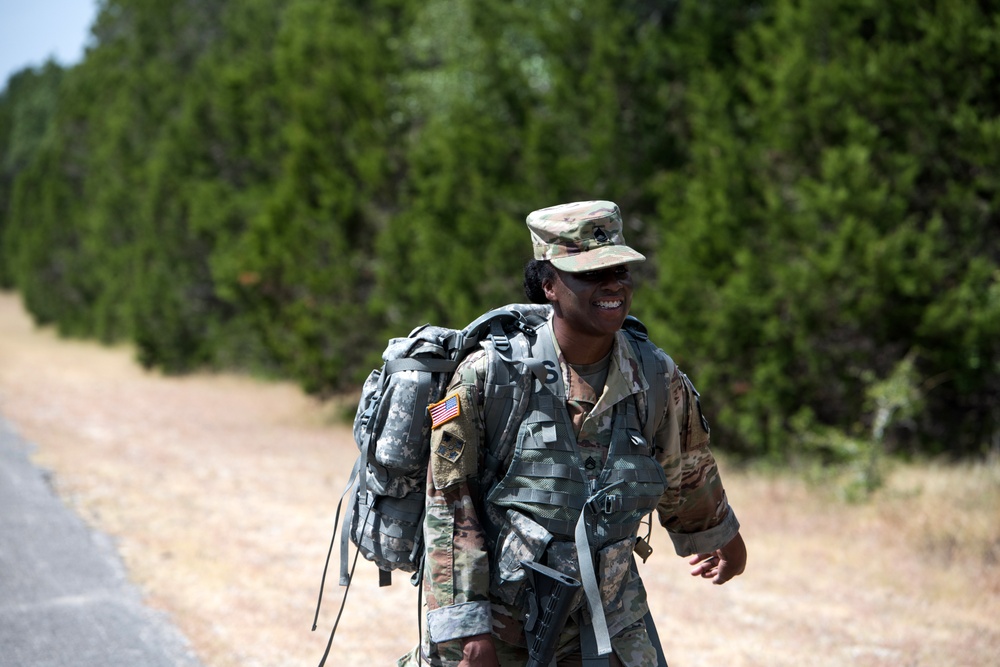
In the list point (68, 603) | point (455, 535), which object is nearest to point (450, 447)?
point (455, 535)

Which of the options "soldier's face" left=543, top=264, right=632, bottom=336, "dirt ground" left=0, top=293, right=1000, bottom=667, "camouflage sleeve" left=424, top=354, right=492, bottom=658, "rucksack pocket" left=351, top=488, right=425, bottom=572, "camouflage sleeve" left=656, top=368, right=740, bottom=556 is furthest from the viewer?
"dirt ground" left=0, top=293, right=1000, bottom=667

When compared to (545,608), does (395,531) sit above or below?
above

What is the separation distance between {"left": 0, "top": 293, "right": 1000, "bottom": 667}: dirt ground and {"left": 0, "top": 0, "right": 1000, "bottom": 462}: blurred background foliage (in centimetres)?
98

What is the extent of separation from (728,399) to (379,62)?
7.76 m

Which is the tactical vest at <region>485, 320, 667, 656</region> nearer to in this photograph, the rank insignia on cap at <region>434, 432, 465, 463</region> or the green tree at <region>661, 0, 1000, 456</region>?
the rank insignia on cap at <region>434, 432, 465, 463</region>

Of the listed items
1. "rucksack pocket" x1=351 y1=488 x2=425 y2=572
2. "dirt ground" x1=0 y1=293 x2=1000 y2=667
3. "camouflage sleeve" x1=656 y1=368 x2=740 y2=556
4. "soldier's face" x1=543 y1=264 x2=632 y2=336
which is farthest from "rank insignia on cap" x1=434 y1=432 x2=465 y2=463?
"dirt ground" x1=0 y1=293 x2=1000 y2=667

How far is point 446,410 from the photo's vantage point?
2977 mm

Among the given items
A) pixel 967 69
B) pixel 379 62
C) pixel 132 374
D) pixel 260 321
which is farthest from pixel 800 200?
pixel 132 374

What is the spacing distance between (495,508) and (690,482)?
0.68 meters

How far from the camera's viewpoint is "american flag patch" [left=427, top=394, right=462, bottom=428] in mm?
2957

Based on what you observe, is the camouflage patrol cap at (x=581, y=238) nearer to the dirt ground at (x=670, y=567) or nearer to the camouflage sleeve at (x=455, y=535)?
the camouflage sleeve at (x=455, y=535)

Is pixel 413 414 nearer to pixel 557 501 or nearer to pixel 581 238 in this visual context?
pixel 557 501

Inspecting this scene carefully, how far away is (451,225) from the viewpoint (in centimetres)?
1395

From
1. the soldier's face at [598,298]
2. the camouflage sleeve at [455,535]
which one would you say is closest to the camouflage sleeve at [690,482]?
the soldier's face at [598,298]
